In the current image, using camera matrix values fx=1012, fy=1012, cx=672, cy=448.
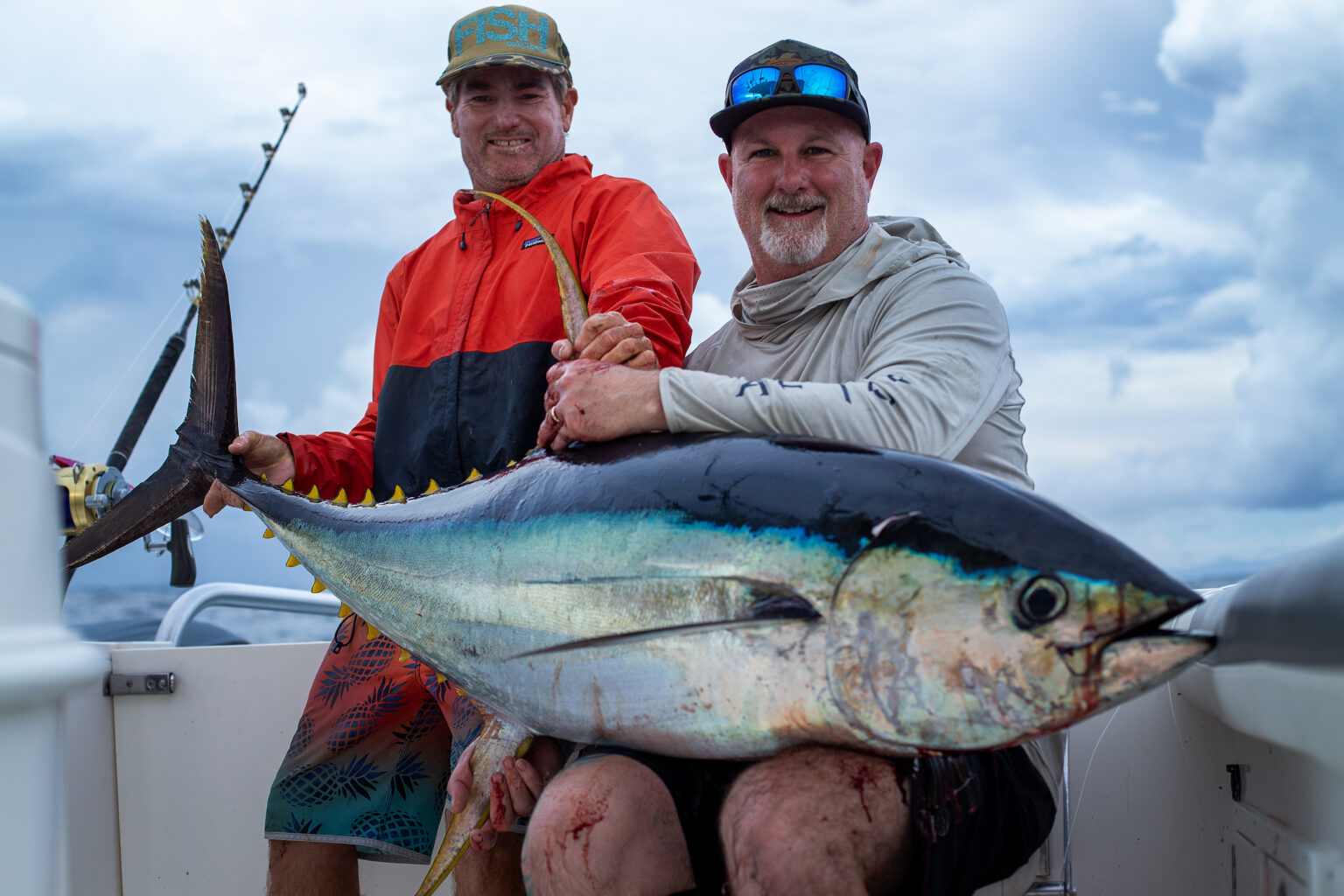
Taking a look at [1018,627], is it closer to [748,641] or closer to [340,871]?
[748,641]

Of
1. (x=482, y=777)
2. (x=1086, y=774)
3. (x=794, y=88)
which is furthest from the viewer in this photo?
(x=1086, y=774)

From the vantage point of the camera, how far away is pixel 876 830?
1.34 meters

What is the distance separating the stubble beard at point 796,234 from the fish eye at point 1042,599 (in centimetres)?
114

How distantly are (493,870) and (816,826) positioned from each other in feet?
3.42

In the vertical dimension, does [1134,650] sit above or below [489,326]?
below

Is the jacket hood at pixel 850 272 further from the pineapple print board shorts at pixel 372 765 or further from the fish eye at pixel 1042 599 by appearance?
the pineapple print board shorts at pixel 372 765

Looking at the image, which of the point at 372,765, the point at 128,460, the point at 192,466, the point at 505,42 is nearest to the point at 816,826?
the point at 372,765

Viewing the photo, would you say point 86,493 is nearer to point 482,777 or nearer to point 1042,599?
point 482,777

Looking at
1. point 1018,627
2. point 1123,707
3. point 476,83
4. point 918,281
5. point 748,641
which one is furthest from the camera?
point 476,83

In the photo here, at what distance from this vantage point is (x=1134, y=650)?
116 cm

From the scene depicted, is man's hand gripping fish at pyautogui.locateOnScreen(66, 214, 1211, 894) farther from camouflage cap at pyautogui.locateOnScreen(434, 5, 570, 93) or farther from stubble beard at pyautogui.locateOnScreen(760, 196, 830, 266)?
camouflage cap at pyautogui.locateOnScreen(434, 5, 570, 93)

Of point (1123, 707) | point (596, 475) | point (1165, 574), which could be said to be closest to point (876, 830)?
point (1165, 574)

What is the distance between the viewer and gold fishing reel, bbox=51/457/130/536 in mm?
2547

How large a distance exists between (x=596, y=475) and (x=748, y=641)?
396mm
